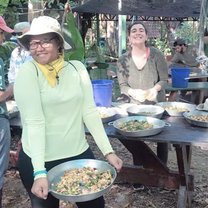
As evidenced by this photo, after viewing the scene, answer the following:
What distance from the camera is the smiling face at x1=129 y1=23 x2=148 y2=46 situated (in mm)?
2885

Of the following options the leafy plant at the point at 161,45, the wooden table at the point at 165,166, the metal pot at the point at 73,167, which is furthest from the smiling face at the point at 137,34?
the leafy plant at the point at 161,45

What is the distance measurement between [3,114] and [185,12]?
656cm

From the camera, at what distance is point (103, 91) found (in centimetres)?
266

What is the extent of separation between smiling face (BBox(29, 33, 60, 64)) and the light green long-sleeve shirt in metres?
0.05

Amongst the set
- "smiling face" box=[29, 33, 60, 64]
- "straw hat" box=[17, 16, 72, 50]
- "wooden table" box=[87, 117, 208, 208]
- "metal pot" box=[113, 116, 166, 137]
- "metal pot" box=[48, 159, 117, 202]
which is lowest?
"wooden table" box=[87, 117, 208, 208]

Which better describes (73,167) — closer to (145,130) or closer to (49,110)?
(49,110)

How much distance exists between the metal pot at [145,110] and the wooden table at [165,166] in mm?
89

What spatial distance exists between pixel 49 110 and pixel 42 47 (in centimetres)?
30

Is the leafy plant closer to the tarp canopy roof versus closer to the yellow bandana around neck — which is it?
the tarp canopy roof

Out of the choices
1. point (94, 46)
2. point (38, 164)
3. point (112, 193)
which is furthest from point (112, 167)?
point (94, 46)

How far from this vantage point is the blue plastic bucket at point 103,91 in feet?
8.43

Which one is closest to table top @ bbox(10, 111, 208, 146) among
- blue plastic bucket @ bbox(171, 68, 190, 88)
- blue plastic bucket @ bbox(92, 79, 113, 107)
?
blue plastic bucket @ bbox(92, 79, 113, 107)

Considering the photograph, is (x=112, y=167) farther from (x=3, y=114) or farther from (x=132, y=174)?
(x=132, y=174)

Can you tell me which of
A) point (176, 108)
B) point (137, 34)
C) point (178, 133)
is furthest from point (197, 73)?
point (178, 133)
